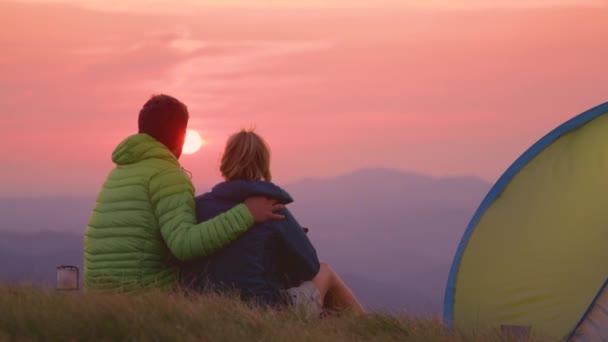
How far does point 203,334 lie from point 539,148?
16.0ft

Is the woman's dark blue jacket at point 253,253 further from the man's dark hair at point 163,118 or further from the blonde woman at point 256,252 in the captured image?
the man's dark hair at point 163,118

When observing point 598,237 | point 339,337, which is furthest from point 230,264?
point 598,237

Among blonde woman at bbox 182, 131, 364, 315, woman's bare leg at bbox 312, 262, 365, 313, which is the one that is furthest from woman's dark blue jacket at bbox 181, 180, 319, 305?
woman's bare leg at bbox 312, 262, 365, 313

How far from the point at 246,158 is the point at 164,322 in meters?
2.46

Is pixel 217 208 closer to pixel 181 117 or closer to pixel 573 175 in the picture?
pixel 181 117

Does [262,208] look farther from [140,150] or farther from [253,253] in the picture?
[140,150]

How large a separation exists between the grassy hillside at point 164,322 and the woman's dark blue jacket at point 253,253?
32.8 inches

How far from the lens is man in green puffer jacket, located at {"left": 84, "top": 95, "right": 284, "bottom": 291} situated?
927 cm

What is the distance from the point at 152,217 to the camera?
31.2 feet

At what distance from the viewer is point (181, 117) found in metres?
9.83

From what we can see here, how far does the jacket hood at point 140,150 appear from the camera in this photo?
31.8ft

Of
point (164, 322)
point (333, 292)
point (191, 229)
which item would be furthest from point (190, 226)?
point (164, 322)

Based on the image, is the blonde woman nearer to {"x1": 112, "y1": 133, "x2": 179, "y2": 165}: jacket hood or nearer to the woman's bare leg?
the woman's bare leg

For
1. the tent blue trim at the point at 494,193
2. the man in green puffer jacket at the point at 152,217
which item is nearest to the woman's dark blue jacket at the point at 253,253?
the man in green puffer jacket at the point at 152,217
